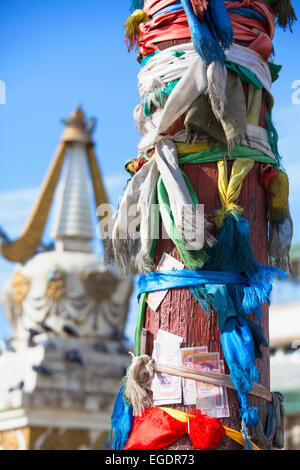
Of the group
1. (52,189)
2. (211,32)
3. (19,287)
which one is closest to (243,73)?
(211,32)

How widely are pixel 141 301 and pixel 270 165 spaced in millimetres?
668

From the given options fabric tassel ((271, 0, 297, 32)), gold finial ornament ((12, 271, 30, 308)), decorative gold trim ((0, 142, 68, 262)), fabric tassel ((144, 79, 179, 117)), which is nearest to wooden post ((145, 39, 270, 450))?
fabric tassel ((144, 79, 179, 117))

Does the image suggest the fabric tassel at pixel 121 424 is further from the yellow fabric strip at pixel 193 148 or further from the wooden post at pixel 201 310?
the yellow fabric strip at pixel 193 148

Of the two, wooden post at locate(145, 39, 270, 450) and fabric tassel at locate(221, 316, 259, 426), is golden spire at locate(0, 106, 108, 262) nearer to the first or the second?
wooden post at locate(145, 39, 270, 450)

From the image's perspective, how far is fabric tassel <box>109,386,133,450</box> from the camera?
278cm

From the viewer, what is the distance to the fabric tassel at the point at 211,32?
2.82 m

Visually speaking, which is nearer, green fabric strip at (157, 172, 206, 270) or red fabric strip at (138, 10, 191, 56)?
green fabric strip at (157, 172, 206, 270)

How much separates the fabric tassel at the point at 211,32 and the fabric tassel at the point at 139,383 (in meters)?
1.04

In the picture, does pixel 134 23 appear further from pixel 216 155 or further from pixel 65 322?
pixel 65 322

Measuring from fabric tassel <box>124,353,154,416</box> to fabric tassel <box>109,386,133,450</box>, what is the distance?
5 cm

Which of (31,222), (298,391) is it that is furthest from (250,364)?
(298,391)

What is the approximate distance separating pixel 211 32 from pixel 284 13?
53 centimetres
